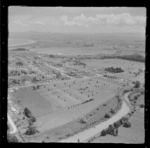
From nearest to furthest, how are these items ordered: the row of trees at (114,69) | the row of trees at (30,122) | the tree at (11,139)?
the tree at (11,139) → the row of trees at (30,122) → the row of trees at (114,69)

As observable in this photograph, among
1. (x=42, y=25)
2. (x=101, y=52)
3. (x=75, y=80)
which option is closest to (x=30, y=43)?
(x=42, y=25)

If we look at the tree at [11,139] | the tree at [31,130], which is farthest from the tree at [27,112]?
the tree at [11,139]

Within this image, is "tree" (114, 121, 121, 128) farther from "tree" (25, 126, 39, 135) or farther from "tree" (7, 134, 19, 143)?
"tree" (7, 134, 19, 143)

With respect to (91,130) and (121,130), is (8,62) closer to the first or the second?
(91,130)

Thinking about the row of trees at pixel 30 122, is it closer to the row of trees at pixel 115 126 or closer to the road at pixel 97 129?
the road at pixel 97 129

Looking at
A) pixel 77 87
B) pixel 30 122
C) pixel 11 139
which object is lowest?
pixel 11 139

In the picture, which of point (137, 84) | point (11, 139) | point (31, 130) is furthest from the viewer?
point (137, 84)

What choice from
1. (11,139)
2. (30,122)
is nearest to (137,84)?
(30,122)

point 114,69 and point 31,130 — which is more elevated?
point 114,69

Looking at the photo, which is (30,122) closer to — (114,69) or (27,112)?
(27,112)
